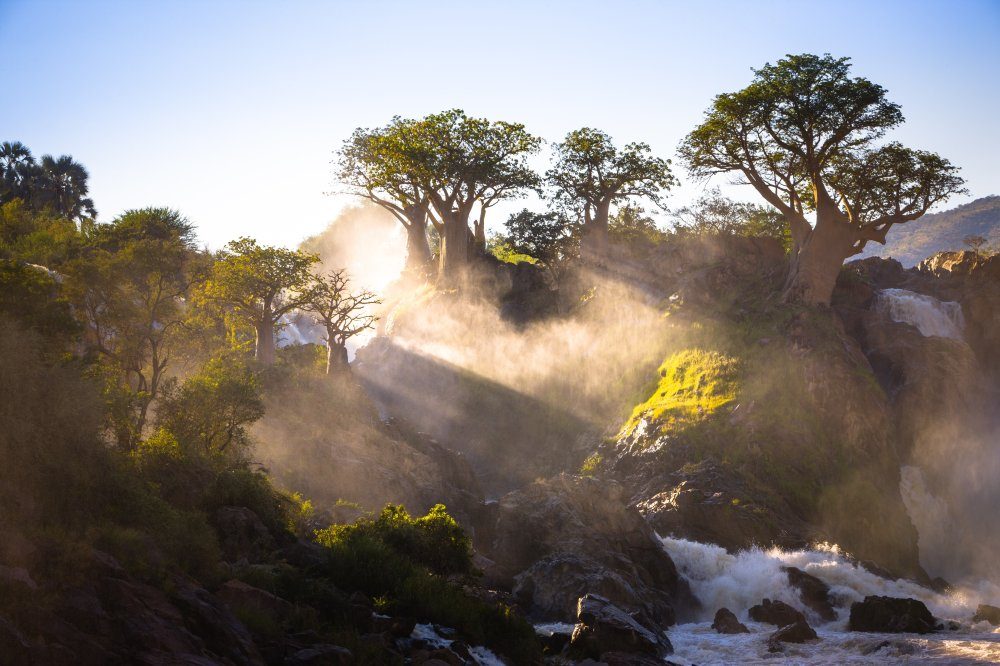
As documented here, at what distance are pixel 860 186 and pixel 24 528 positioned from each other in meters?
55.2

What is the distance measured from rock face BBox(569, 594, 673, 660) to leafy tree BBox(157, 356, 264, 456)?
51.2 ft

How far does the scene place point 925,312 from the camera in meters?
57.4

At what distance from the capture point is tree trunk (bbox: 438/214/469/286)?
75000mm

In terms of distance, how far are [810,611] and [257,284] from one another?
38.2m

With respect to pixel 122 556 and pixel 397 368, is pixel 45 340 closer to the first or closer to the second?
pixel 122 556

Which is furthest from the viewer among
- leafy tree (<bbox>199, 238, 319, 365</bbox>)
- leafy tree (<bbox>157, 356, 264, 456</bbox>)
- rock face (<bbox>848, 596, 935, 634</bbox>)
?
leafy tree (<bbox>199, 238, 319, 365</bbox>)

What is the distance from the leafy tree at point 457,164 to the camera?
2815 inches

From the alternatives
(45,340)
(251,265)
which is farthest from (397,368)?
(45,340)

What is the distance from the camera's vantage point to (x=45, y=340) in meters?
27.9

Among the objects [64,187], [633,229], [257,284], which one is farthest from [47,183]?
[633,229]

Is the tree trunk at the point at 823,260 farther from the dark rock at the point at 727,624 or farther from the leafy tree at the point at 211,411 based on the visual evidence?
the leafy tree at the point at 211,411

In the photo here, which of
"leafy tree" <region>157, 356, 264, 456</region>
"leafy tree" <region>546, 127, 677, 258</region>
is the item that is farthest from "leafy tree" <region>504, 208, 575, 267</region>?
"leafy tree" <region>157, 356, 264, 456</region>

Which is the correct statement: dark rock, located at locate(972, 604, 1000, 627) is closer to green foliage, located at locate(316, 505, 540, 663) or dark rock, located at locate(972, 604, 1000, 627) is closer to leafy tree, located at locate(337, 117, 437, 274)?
green foliage, located at locate(316, 505, 540, 663)

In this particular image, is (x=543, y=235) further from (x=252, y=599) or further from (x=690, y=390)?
(x=252, y=599)
